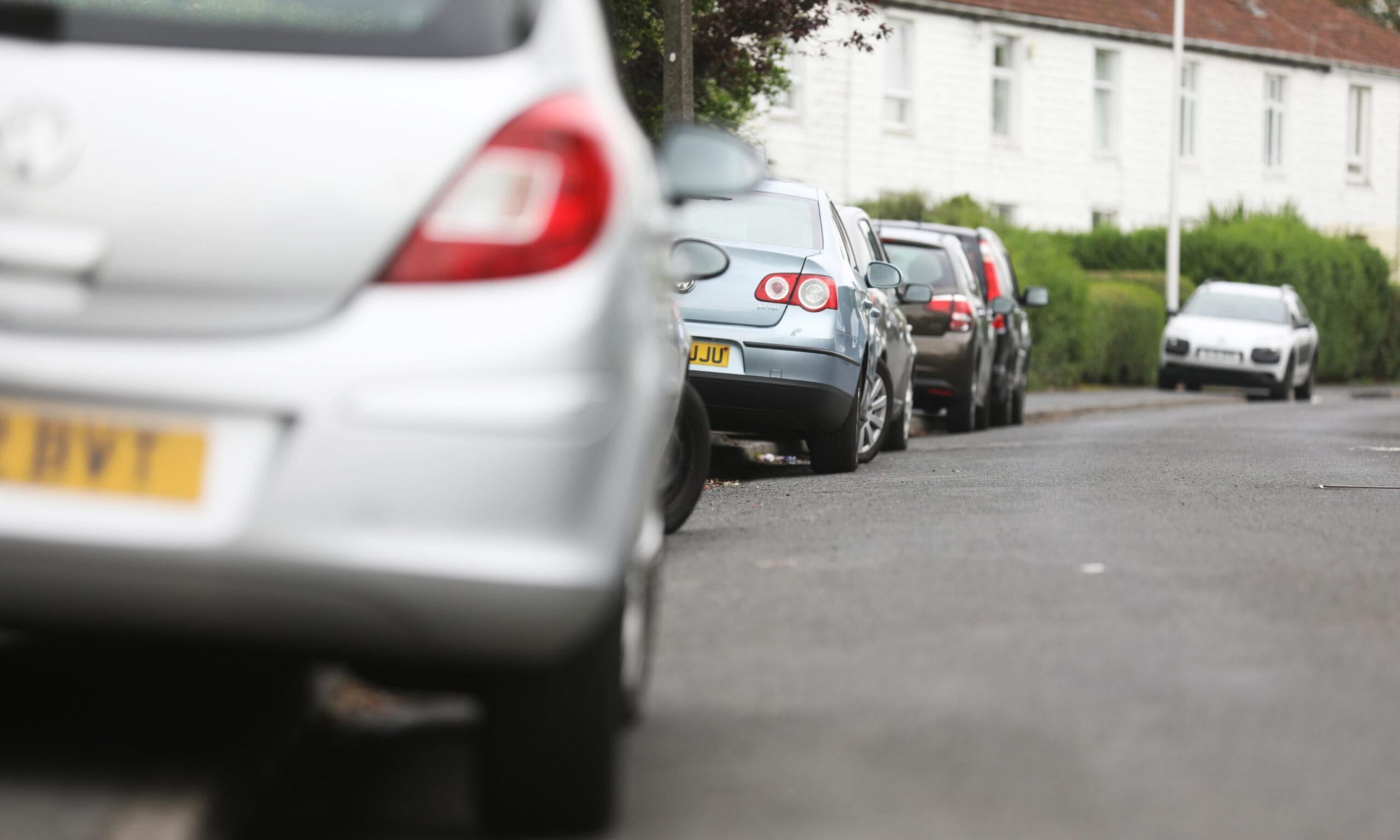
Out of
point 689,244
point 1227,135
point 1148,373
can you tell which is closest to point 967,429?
point 689,244

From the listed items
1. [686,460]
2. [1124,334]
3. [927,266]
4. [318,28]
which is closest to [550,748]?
[318,28]

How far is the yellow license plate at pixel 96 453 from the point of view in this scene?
3438 millimetres

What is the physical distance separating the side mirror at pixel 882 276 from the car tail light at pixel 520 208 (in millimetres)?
9563

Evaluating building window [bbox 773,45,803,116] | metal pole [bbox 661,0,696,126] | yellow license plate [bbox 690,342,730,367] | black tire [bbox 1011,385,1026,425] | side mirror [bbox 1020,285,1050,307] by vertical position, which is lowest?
black tire [bbox 1011,385,1026,425]

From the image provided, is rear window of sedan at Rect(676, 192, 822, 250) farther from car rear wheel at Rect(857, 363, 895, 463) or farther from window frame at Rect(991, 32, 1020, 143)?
window frame at Rect(991, 32, 1020, 143)

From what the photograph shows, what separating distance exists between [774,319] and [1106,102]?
33.5m

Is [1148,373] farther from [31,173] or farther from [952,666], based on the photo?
[31,173]

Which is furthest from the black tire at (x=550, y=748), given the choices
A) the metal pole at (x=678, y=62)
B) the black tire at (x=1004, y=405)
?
the black tire at (x=1004, y=405)

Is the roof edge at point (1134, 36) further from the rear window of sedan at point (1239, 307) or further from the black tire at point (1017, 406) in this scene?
the black tire at point (1017, 406)

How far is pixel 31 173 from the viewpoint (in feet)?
11.6

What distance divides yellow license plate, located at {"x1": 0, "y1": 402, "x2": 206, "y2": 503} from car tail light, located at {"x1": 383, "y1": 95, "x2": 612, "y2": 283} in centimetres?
44

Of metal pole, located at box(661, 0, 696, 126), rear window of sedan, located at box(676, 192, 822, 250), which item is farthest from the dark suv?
rear window of sedan, located at box(676, 192, 822, 250)

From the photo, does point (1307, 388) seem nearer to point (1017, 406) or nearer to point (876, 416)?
point (1017, 406)

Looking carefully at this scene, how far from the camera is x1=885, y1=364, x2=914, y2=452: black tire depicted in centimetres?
1524
